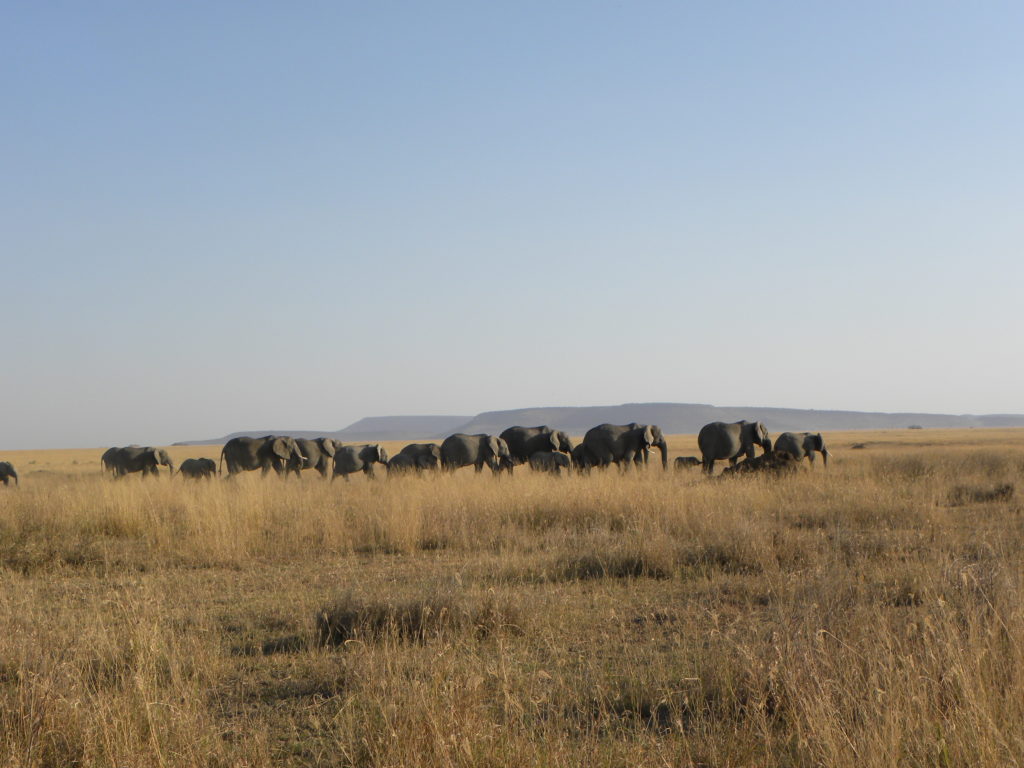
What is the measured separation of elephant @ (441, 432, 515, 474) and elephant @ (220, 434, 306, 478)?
19.7ft

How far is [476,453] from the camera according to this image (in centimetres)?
3114

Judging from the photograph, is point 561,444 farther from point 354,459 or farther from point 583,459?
point 354,459

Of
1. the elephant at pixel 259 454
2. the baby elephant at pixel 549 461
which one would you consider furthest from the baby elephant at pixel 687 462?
the elephant at pixel 259 454

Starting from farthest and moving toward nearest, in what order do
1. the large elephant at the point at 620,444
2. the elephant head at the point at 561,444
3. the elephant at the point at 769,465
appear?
→ 1. the elephant head at the point at 561,444
2. the large elephant at the point at 620,444
3. the elephant at the point at 769,465

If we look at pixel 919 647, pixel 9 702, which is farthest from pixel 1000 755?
pixel 9 702

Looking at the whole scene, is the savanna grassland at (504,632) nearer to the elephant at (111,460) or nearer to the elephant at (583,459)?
the elephant at (583,459)

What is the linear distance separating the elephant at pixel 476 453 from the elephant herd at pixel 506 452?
0.12 ft

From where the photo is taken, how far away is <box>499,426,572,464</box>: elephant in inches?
1236

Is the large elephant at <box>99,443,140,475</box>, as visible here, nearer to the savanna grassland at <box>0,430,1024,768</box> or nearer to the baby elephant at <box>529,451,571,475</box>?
the baby elephant at <box>529,451,571,475</box>

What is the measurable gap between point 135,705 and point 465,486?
12600mm

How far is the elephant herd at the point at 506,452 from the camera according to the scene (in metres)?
28.2

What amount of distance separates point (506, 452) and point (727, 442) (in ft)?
25.1

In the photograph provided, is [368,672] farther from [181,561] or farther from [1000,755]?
[181,561]

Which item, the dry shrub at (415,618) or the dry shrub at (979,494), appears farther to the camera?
the dry shrub at (979,494)
